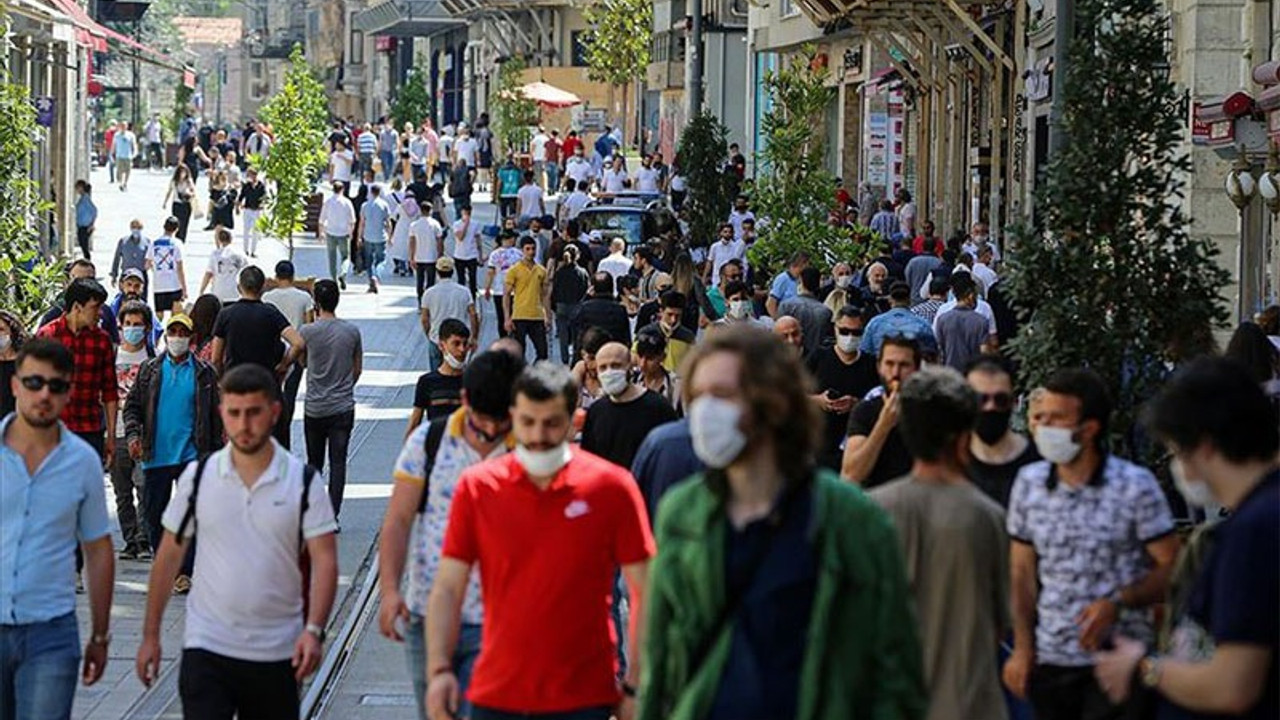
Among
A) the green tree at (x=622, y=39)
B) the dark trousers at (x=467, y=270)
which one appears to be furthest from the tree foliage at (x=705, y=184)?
the green tree at (x=622, y=39)

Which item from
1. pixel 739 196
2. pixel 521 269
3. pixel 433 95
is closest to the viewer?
pixel 521 269

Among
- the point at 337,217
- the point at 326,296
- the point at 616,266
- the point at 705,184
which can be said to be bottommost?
the point at 326,296

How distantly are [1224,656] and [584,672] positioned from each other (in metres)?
2.23

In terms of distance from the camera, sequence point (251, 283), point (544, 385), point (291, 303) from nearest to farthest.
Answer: point (544, 385), point (251, 283), point (291, 303)

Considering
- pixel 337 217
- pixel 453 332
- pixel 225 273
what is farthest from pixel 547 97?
pixel 453 332

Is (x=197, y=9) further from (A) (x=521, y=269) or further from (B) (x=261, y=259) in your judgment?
(A) (x=521, y=269)

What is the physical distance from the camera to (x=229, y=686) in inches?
331

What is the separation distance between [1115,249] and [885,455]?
252cm

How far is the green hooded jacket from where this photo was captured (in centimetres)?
558

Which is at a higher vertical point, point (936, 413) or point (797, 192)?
point (797, 192)

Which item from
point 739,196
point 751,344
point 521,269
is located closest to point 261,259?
point 739,196

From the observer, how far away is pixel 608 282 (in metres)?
22.4

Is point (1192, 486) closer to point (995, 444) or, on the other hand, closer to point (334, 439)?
point (995, 444)

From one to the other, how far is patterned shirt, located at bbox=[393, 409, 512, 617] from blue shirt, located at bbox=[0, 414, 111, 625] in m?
1.00
